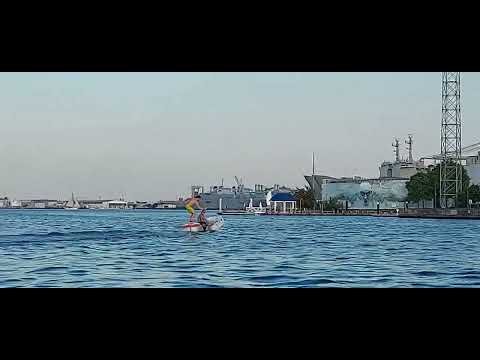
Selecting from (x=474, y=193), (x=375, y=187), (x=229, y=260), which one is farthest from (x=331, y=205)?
(x=229, y=260)

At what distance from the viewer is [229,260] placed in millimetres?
14922

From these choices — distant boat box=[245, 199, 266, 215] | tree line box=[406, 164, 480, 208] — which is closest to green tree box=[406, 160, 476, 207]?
tree line box=[406, 164, 480, 208]

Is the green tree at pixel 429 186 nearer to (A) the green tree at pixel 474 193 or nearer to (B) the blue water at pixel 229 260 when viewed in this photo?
(A) the green tree at pixel 474 193

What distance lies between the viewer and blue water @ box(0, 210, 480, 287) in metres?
10.8

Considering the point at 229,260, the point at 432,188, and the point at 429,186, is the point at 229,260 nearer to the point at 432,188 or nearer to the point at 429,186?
the point at 432,188

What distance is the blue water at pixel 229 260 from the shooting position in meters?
10.8

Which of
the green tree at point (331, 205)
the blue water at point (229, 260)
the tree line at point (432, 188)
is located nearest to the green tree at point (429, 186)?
the tree line at point (432, 188)

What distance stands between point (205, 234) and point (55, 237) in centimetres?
439
